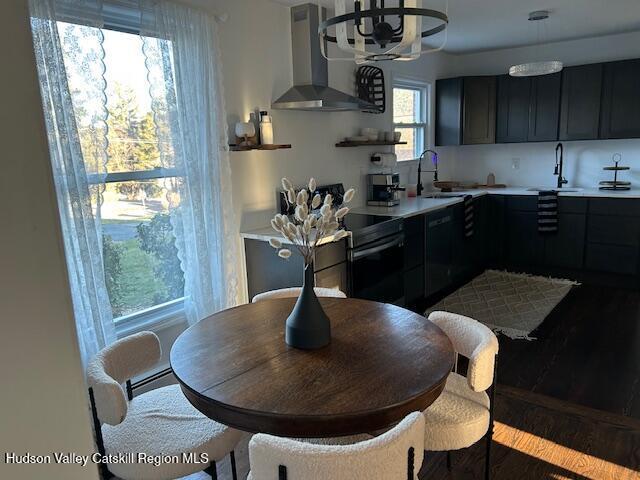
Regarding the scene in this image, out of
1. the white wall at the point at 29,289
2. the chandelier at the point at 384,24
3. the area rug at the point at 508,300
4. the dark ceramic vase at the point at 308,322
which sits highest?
the chandelier at the point at 384,24

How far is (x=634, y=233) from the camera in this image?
4.45m

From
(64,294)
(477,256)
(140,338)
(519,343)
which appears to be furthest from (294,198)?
(477,256)

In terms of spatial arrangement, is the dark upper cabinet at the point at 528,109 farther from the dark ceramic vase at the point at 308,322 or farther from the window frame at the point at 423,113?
the dark ceramic vase at the point at 308,322

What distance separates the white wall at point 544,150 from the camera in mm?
4852

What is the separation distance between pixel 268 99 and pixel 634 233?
12.1ft

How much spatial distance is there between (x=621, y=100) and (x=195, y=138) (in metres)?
4.23

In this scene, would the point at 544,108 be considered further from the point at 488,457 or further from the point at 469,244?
the point at 488,457

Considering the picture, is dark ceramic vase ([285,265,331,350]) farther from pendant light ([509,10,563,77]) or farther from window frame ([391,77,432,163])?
window frame ([391,77,432,163])

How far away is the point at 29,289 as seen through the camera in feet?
1.82

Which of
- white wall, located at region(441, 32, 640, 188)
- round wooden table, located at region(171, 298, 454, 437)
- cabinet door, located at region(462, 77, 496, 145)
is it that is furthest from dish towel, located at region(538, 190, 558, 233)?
round wooden table, located at region(171, 298, 454, 437)

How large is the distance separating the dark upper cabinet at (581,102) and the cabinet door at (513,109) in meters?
0.36

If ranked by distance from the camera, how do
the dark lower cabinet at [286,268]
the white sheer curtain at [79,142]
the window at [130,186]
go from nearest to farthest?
the white sheer curtain at [79,142] < the window at [130,186] < the dark lower cabinet at [286,268]

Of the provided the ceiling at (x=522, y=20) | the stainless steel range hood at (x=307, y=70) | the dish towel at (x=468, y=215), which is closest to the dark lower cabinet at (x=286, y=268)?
the stainless steel range hood at (x=307, y=70)

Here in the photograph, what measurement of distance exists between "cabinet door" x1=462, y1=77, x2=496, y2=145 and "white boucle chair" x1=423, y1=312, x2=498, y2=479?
397 centimetres
